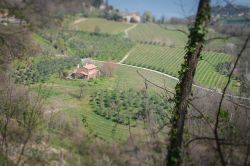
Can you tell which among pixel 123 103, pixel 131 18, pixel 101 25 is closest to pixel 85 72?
pixel 123 103

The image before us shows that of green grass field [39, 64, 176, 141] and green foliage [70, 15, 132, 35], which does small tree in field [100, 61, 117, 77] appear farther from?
green foliage [70, 15, 132, 35]

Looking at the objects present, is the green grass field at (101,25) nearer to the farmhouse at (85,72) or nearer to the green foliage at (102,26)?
the green foliage at (102,26)

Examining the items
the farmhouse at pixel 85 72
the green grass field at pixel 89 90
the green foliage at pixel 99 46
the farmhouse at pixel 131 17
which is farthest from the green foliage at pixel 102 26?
the farmhouse at pixel 85 72

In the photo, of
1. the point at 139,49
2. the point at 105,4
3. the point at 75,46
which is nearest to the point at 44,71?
the point at 75,46

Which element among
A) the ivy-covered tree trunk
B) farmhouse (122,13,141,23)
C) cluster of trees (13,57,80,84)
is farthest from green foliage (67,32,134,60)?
the ivy-covered tree trunk

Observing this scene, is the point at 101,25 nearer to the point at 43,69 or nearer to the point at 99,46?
the point at 99,46
